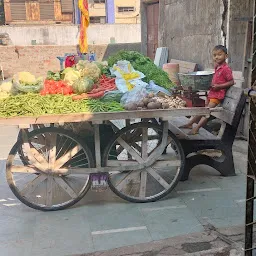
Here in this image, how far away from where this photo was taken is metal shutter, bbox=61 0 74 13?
3005 cm

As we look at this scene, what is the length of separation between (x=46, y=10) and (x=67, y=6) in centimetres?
174

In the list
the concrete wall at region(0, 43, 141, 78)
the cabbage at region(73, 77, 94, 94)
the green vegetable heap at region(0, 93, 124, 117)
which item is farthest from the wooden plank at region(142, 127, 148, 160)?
the concrete wall at region(0, 43, 141, 78)

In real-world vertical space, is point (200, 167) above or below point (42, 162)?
below

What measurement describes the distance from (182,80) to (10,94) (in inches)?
82.5

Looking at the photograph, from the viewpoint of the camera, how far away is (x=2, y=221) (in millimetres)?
3727

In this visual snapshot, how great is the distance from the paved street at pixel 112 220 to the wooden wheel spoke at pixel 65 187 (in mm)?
166

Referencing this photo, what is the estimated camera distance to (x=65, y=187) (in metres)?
3.89

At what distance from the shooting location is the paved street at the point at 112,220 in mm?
3295

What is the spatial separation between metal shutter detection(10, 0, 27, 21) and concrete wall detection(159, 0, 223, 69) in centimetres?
2228

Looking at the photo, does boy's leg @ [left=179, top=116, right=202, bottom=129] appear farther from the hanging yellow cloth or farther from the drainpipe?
the drainpipe

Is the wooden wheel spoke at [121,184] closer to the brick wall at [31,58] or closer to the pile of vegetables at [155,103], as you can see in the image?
the pile of vegetables at [155,103]

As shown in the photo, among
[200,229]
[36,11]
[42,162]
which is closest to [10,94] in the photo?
[42,162]

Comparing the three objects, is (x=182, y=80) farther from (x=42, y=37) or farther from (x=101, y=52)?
(x=42, y=37)

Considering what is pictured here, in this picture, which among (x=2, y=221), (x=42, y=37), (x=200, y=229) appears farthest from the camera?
(x=42, y=37)
